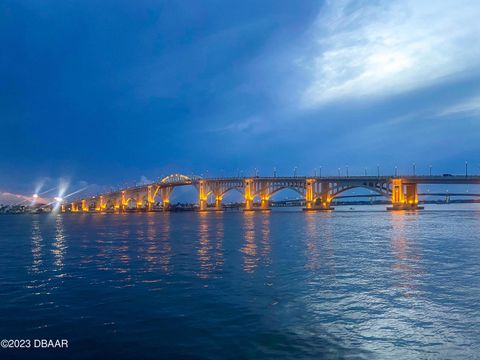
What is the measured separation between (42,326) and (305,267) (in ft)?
47.5

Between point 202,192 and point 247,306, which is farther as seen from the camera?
point 202,192

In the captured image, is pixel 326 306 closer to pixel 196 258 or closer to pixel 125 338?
pixel 125 338

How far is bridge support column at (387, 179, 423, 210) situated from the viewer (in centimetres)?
13050

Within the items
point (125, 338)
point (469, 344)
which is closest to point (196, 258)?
point (125, 338)

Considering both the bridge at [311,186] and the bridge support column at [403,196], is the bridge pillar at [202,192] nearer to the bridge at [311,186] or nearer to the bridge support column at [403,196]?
the bridge at [311,186]

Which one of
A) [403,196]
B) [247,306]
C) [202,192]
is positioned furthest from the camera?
[202,192]

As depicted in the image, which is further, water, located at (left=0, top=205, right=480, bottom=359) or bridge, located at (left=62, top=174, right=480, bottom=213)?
bridge, located at (left=62, top=174, right=480, bottom=213)

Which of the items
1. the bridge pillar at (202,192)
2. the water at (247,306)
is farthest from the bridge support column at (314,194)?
the water at (247,306)

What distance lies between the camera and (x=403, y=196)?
137750 mm

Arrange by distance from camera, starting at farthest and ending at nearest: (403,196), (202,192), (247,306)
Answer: (202,192) < (403,196) < (247,306)

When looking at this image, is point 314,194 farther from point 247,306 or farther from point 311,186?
point 247,306

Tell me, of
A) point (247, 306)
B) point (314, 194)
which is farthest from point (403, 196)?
point (247, 306)

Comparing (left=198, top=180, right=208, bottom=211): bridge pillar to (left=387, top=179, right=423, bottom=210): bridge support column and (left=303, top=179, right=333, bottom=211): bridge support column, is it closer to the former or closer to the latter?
(left=303, top=179, right=333, bottom=211): bridge support column

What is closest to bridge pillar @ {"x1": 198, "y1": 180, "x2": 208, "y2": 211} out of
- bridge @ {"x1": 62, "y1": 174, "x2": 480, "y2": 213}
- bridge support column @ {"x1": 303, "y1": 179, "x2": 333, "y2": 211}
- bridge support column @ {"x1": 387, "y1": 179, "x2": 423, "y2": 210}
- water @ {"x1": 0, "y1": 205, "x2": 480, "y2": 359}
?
bridge @ {"x1": 62, "y1": 174, "x2": 480, "y2": 213}
